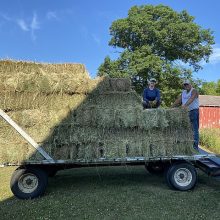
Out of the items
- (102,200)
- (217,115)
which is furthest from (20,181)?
(217,115)

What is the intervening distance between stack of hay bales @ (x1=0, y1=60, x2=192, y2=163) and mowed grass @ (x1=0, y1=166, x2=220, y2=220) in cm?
97

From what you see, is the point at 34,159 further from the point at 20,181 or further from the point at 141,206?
the point at 141,206

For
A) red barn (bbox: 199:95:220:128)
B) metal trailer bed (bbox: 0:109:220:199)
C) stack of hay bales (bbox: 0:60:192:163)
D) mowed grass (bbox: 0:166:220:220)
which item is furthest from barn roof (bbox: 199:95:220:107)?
stack of hay bales (bbox: 0:60:192:163)

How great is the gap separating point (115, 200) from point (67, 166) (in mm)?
1609

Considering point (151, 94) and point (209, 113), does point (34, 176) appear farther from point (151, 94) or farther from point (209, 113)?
point (209, 113)

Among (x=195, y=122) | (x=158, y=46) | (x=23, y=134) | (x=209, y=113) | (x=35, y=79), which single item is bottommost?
(x=23, y=134)

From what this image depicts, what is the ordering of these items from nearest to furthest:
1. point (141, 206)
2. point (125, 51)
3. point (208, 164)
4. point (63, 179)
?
point (141, 206), point (208, 164), point (63, 179), point (125, 51)

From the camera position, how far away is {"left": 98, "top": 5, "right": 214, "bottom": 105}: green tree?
42219mm

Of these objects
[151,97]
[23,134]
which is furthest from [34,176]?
[151,97]

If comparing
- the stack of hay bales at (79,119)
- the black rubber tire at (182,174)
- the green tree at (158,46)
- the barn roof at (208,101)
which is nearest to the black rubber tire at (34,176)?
the stack of hay bales at (79,119)

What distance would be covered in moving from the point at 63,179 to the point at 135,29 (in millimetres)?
36438

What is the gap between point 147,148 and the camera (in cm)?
932

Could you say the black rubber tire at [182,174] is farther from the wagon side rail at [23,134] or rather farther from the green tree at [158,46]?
the green tree at [158,46]

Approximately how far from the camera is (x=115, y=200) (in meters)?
8.68
